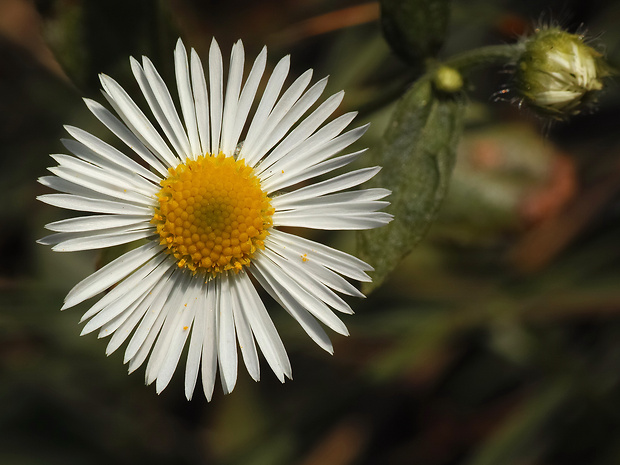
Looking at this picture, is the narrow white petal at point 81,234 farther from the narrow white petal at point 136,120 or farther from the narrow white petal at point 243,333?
the narrow white petal at point 243,333

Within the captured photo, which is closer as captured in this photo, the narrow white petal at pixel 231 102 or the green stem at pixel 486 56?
the narrow white petal at pixel 231 102

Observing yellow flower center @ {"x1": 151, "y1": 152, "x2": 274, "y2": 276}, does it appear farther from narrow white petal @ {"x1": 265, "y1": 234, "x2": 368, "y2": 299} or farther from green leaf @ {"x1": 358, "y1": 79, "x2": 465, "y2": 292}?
green leaf @ {"x1": 358, "y1": 79, "x2": 465, "y2": 292}

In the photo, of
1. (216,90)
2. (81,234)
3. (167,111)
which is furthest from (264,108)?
(81,234)

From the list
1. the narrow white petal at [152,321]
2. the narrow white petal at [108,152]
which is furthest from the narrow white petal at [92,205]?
the narrow white petal at [152,321]

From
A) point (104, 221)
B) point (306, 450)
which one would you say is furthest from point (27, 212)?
point (306, 450)

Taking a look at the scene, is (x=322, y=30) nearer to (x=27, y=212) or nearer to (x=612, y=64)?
(x=612, y=64)

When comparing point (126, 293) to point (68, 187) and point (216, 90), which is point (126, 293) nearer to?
point (68, 187)
